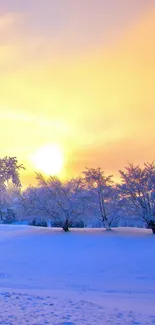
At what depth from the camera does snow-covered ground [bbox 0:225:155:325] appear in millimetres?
7234

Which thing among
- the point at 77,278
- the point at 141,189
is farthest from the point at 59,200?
the point at 77,278

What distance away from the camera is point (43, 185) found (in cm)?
2348

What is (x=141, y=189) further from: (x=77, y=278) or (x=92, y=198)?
(x=77, y=278)

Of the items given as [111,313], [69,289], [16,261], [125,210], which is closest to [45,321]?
[111,313]

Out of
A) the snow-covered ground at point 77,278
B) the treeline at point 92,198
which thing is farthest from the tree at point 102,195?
the snow-covered ground at point 77,278

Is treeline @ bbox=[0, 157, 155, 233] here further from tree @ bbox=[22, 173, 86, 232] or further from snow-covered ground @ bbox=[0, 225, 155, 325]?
snow-covered ground @ bbox=[0, 225, 155, 325]

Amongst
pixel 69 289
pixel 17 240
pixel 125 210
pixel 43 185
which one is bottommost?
pixel 69 289

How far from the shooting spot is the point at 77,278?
12.6 meters

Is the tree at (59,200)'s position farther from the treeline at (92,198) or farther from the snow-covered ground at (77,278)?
the snow-covered ground at (77,278)

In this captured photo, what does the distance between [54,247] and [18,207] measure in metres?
6.61

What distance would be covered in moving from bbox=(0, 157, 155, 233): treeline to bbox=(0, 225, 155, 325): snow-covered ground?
133 cm

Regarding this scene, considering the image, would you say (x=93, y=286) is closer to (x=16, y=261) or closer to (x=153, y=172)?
(x=16, y=261)

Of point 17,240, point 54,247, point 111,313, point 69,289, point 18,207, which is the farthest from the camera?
point 18,207

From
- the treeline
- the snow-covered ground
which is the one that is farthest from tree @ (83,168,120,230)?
the snow-covered ground
